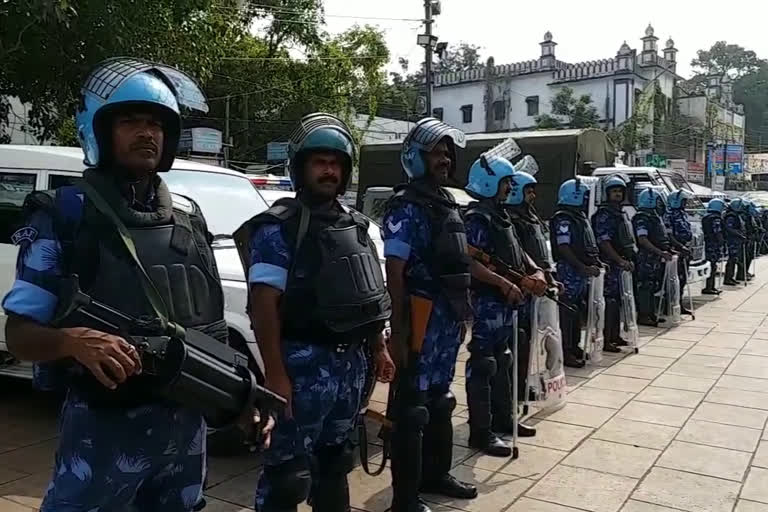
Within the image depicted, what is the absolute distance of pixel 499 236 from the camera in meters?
4.88

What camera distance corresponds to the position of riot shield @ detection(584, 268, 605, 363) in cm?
757

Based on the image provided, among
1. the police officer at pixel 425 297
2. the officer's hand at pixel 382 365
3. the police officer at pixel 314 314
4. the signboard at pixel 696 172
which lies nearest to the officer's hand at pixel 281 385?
the police officer at pixel 314 314

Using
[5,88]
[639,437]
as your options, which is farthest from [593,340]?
[5,88]

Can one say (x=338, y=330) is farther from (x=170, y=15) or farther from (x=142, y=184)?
(x=170, y=15)

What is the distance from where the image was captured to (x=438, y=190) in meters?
3.97

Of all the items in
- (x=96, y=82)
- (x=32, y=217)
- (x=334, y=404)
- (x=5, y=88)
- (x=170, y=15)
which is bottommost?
(x=334, y=404)

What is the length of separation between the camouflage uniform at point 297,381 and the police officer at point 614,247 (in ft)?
20.3

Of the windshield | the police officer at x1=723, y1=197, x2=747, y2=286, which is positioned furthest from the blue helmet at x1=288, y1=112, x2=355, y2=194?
the police officer at x1=723, y1=197, x2=747, y2=286

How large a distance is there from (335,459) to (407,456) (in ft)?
2.59

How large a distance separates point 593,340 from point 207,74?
6.83m

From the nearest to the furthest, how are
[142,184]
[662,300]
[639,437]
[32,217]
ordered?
[32,217] → [142,184] → [639,437] → [662,300]

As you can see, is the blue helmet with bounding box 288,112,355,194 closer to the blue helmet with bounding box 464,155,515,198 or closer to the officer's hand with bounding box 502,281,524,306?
the officer's hand with bounding box 502,281,524,306

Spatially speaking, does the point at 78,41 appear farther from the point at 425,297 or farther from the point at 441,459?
the point at 441,459

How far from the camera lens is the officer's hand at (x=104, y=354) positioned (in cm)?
175
